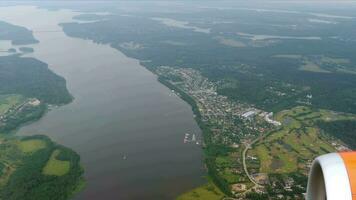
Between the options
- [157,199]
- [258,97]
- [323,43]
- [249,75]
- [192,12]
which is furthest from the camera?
[192,12]

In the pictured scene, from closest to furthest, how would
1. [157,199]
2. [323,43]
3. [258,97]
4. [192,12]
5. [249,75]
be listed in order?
1. [157,199]
2. [258,97]
3. [249,75]
4. [323,43]
5. [192,12]

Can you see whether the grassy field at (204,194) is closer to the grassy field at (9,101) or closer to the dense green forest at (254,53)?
the dense green forest at (254,53)

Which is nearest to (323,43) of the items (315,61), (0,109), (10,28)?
(315,61)

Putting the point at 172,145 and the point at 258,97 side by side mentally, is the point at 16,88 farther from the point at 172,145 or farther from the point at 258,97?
the point at 258,97

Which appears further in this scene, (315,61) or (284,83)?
(315,61)

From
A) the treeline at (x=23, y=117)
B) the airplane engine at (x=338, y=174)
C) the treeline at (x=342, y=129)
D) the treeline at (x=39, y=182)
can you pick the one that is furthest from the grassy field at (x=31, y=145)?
the airplane engine at (x=338, y=174)

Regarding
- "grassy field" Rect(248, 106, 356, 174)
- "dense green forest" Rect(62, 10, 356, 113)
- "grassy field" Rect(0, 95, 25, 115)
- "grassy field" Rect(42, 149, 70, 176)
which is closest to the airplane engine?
"grassy field" Rect(248, 106, 356, 174)

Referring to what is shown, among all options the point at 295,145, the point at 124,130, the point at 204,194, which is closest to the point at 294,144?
the point at 295,145
